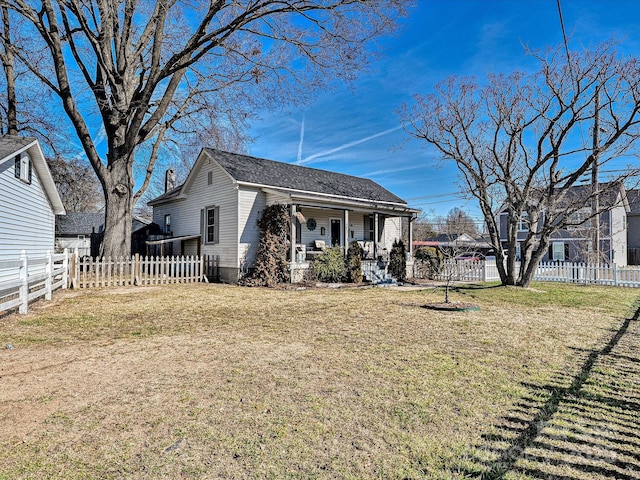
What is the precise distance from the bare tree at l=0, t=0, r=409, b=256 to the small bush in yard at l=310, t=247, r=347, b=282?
247 inches

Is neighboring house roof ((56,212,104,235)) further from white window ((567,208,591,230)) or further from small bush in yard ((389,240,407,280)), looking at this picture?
white window ((567,208,591,230))

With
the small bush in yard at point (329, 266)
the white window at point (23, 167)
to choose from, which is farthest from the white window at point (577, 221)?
the white window at point (23, 167)

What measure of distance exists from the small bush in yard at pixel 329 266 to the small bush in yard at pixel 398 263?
2898mm

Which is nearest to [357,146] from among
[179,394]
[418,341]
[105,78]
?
[105,78]

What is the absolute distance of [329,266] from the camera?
1475 cm

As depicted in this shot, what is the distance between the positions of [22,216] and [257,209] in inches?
329

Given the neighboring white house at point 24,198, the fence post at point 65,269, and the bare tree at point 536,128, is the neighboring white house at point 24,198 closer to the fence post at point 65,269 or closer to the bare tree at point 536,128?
the fence post at point 65,269

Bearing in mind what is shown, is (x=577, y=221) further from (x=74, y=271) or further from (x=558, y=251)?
(x=74, y=271)

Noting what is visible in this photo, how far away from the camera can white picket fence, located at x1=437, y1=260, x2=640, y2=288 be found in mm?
14609

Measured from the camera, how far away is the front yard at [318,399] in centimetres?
243

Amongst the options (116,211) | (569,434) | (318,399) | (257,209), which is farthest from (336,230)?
(569,434)

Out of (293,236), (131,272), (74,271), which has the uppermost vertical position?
(293,236)

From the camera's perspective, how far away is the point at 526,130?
13.2 m

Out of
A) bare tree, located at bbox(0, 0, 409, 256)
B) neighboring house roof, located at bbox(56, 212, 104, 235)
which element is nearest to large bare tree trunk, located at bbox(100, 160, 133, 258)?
bare tree, located at bbox(0, 0, 409, 256)
